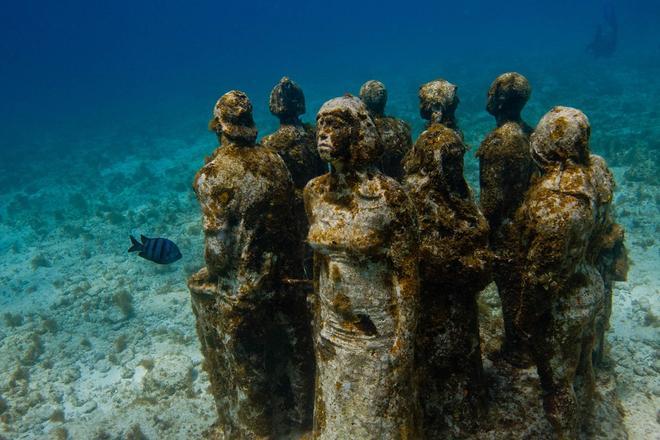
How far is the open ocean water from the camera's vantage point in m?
8.12

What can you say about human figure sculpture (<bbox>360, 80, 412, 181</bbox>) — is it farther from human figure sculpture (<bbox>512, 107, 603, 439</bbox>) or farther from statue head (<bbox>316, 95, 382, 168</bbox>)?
statue head (<bbox>316, 95, 382, 168</bbox>)

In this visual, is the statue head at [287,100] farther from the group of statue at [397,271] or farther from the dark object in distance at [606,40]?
the dark object in distance at [606,40]

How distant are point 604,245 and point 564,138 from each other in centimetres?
211

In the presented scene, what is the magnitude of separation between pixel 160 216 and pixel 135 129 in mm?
29523

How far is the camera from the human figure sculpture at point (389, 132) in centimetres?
574

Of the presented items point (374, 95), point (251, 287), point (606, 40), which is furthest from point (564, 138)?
point (606, 40)

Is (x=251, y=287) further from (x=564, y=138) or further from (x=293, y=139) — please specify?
(x=564, y=138)

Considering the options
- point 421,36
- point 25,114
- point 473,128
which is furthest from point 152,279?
point 421,36

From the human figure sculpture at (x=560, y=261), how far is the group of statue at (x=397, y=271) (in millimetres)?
13

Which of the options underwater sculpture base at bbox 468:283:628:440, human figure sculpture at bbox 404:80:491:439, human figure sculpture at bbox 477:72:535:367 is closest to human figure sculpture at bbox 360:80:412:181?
human figure sculpture at bbox 477:72:535:367

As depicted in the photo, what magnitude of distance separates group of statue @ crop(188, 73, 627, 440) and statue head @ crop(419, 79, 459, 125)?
21 mm

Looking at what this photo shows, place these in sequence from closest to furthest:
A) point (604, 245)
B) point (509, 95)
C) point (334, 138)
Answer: point (334, 138) → point (604, 245) → point (509, 95)

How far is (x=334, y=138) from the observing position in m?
3.10

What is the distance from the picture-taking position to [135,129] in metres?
44.1
